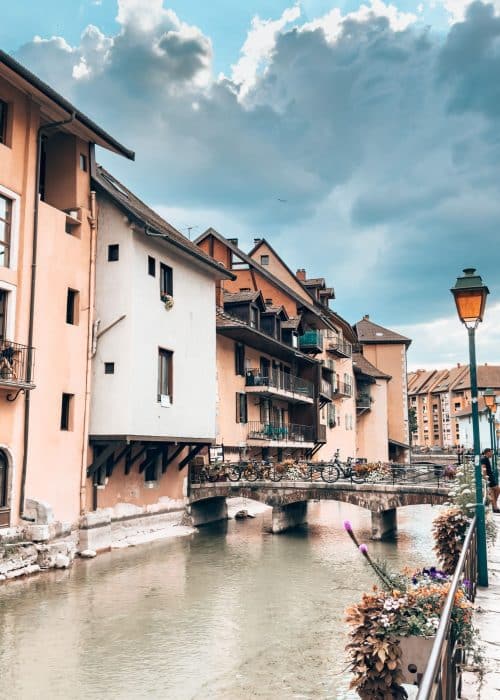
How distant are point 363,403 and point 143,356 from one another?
40.1m

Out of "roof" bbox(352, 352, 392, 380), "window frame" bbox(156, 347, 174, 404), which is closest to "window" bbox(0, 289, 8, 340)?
"window frame" bbox(156, 347, 174, 404)

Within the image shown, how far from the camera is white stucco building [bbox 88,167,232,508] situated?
856 inches

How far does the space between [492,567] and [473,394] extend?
3.10 meters

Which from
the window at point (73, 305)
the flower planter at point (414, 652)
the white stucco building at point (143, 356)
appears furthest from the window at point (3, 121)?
the flower planter at point (414, 652)

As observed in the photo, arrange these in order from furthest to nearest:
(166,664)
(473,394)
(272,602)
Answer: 1. (272,602)
2. (166,664)
3. (473,394)

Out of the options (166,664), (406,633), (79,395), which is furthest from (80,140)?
(406,633)

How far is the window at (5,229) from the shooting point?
1820 cm

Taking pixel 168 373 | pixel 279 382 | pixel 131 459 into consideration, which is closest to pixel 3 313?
pixel 168 373

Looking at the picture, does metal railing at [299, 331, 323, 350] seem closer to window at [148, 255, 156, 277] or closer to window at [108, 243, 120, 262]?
window at [148, 255, 156, 277]

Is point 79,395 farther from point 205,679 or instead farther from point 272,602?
point 205,679

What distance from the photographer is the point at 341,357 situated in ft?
171

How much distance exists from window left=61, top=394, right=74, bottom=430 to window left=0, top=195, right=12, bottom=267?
4840 mm

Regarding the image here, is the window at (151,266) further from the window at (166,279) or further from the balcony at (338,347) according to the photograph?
the balcony at (338,347)

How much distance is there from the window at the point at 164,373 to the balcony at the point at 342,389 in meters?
26.2
